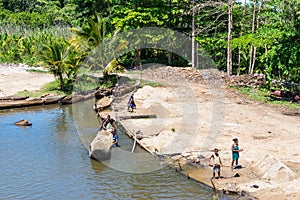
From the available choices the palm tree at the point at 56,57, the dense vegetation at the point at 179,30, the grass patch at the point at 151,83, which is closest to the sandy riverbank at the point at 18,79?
the dense vegetation at the point at 179,30

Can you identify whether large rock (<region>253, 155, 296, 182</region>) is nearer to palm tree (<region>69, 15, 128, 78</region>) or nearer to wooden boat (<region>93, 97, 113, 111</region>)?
wooden boat (<region>93, 97, 113, 111</region>)

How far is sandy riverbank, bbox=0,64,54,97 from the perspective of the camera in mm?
29875

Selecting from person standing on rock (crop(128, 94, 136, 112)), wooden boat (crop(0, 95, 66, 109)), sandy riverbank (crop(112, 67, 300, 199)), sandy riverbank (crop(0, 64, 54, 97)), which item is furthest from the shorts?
sandy riverbank (crop(0, 64, 54, 97))

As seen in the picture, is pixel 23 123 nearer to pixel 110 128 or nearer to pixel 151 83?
pixel 110 128

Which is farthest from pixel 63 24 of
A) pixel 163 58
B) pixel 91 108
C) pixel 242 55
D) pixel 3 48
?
pixel 91 108

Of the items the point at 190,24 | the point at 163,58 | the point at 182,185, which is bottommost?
the point at 182,185

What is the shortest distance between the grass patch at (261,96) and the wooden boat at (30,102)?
12.7 meters

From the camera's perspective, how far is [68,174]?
47.7 ft

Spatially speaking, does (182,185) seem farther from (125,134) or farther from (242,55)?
(242,55)

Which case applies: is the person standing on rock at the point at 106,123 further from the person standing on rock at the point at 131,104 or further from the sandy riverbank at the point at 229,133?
the person standing on rock at the point at 131,104

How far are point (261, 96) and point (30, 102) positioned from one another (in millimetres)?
15445

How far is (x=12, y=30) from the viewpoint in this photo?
170 ft

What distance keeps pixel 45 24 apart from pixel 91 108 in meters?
35.1

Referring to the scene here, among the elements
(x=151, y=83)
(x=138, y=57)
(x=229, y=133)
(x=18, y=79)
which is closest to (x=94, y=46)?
(x=151, y=83)
